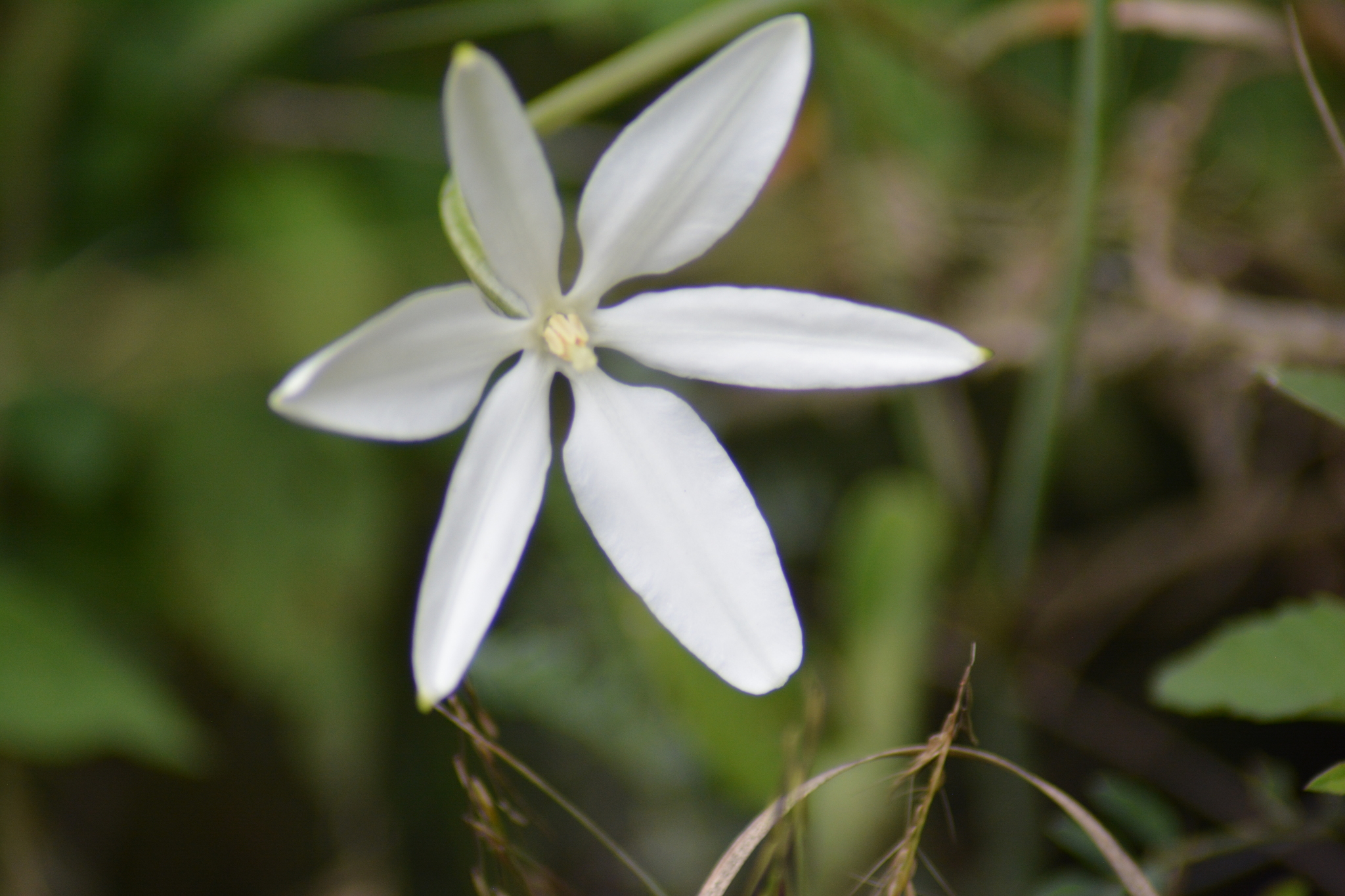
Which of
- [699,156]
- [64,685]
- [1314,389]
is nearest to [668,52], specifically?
[699,156]

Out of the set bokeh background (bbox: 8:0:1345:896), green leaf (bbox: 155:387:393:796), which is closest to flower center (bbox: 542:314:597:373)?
bokeh background (bbox: 8:0:1345:896)

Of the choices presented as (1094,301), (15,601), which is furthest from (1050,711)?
(15,601)

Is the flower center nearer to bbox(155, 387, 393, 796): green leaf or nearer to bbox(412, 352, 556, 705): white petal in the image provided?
bbox(412, 352, 556, 705): white petal

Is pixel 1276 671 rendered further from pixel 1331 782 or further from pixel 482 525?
pixel 482 525

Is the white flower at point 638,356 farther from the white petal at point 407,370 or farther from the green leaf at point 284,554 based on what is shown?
the green leaf at point 284,554

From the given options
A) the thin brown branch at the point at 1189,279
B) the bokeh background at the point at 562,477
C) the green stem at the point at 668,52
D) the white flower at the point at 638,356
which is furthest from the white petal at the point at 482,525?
the thin brown branch at the point at 1189,279

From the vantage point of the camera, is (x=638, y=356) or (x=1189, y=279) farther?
(x=1189, y=279)
